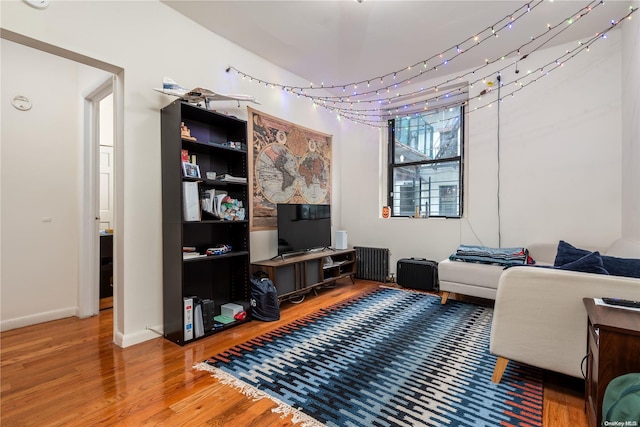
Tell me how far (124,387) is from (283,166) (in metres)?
2.77

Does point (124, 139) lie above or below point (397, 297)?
above

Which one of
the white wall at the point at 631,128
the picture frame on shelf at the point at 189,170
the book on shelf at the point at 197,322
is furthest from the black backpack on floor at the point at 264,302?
the white wall at the point at 631,128

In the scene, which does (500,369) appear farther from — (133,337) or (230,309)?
(133,337)

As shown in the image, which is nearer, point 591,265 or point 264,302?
point 591,265

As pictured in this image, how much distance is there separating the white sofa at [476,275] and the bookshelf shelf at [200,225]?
2.19 m

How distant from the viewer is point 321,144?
4594 millimetres

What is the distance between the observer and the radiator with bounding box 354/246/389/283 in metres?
4.48

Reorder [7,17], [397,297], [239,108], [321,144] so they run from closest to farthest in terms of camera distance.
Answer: [7,17] < [239,108] < [397,297] < [321,144]

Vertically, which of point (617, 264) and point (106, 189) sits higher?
point (106, 189)

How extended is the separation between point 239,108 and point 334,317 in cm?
244

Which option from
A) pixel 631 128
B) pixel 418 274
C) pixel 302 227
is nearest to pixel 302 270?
pixel 302 227

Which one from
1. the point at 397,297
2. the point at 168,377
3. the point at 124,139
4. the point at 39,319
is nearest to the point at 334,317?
the point at 397,297

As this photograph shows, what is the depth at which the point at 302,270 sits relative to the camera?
3564 millimetres

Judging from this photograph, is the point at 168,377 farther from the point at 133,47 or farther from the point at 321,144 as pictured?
the point at 321,144
